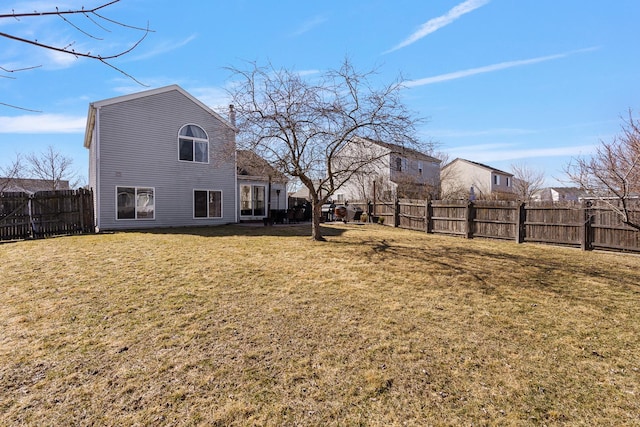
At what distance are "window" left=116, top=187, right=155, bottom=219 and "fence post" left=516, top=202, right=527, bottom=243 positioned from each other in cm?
1491

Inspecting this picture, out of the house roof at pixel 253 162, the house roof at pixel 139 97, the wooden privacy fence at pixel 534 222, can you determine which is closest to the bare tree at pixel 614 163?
the wooden privacy fence at pixel 534 222

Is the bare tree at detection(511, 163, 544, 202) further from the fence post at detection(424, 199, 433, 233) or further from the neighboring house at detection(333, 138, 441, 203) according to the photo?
the fence post at detection(424, 199, 433, 233)

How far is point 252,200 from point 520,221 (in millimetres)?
12968

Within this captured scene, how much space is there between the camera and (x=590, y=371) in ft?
10.2

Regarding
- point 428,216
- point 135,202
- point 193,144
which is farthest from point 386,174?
point 135,202

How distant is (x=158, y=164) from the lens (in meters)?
14.1

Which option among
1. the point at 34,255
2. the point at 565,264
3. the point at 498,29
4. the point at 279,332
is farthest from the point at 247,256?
the point at 498,29

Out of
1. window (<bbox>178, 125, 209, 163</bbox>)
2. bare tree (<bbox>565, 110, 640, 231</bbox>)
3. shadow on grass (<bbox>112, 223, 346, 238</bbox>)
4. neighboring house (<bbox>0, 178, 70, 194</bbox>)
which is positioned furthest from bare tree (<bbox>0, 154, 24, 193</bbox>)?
bare tree (<bbox>565, 110, 640, 231</bbox>)

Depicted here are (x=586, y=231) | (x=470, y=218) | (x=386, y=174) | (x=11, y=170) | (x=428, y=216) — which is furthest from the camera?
(x=11, y=170)

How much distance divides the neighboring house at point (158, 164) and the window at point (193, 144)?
0.04 m

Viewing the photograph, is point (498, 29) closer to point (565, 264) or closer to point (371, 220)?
point (565, 264)

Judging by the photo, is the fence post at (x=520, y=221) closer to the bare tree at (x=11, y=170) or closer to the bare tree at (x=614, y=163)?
the bare tree at (x=614, y=163)

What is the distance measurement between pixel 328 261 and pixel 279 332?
366cm

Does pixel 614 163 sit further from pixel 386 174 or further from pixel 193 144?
pixel 386 174
